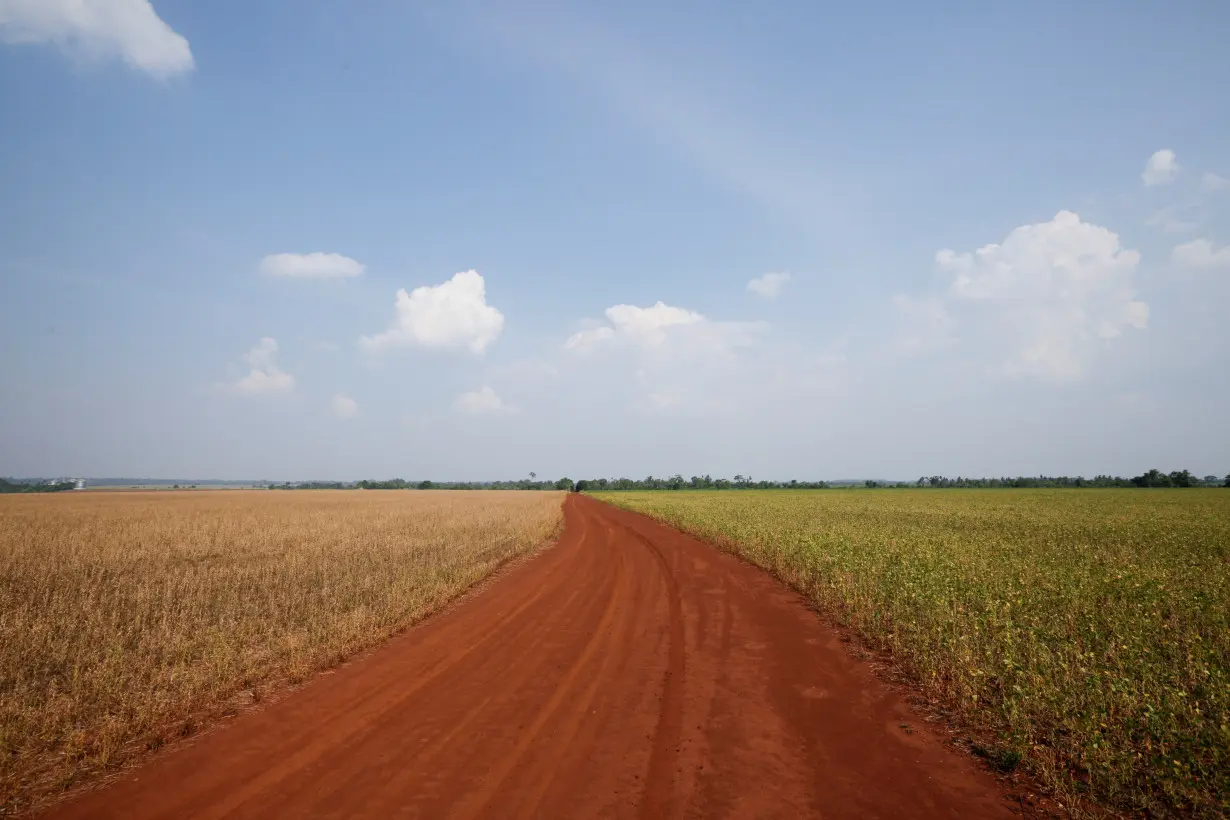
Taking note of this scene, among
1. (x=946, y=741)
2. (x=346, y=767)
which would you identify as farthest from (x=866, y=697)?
(x=346, y=767)

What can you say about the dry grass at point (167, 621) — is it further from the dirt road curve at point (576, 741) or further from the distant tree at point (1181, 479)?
the distant tree at point (1181, 479)

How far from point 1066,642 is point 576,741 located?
8.07 metres

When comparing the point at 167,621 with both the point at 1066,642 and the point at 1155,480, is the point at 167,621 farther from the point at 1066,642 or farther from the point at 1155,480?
the point at 1155,480

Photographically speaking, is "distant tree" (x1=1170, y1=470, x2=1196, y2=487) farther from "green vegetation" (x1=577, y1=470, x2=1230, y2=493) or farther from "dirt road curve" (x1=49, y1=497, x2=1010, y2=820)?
"dirt road curve" (x1=49, y1=497, x2=1010, y2=820)

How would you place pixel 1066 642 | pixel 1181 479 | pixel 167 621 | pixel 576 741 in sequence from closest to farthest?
1. pixel 576 741
2. pixel 1066 642
3. pixel 167 621
4. pixel 1181 479

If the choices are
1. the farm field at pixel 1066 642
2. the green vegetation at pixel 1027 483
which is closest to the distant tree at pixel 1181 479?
the green vegetation at pixel 1027 483

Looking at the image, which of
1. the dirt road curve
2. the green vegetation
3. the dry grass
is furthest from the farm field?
the green vegetation

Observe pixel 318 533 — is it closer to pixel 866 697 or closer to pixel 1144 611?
pixel 866 697

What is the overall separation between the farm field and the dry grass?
956 centimetres

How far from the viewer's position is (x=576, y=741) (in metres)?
5.99

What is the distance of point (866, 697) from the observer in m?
7.47

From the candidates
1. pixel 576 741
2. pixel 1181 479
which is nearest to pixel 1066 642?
pixel 576 741

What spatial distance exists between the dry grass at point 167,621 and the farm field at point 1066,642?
9560mm

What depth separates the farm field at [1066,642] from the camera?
5430 mm
